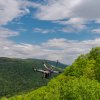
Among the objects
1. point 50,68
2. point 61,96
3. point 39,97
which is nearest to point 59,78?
point 39,97

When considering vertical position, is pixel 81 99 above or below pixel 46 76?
below

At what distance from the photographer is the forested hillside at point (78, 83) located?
5909 centimetres

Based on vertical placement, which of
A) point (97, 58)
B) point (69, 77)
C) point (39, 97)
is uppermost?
point (97, 58)

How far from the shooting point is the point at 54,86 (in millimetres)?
79125

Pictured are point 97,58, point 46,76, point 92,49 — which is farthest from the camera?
point 92,49

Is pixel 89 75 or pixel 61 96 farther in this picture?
pixel 89 75

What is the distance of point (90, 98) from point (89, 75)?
21021 millimetres

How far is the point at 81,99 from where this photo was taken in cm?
5772

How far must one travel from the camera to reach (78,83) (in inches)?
2479

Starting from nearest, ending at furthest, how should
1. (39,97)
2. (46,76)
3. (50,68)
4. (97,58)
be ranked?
(46,76), (50,68), (39,97), (97,58)

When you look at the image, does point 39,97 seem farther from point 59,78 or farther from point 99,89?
point 99,89

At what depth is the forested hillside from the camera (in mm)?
59094

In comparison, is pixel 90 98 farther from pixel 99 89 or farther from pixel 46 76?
pixel 46 76

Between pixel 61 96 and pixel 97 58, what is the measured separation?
77.7 feet
